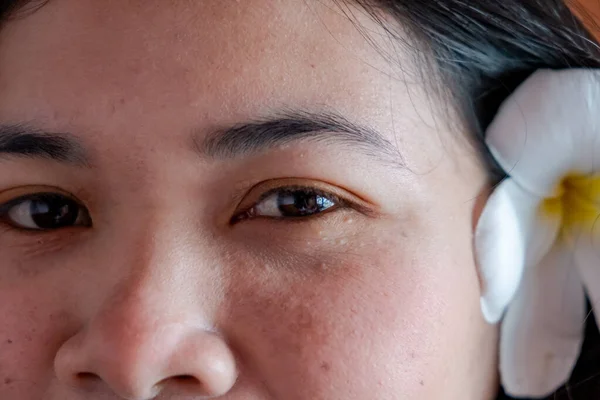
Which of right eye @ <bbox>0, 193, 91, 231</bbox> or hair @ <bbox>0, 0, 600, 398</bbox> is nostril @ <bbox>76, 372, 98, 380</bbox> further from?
hair @ <bbox>0, 0, 600, 398</bbox>

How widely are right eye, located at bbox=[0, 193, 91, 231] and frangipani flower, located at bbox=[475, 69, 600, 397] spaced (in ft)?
1.54

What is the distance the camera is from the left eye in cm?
79

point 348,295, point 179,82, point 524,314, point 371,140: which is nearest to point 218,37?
point 179,82

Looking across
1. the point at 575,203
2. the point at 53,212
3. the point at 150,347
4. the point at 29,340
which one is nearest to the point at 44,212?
the point at 53,212

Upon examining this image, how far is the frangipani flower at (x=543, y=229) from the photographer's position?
0.86 metres

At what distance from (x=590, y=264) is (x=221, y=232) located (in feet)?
1.56

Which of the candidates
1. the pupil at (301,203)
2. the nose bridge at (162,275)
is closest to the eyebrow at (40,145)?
the nose bridge at (162,275)

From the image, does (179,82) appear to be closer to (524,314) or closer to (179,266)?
(179,266)

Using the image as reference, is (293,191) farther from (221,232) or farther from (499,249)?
(499,249)

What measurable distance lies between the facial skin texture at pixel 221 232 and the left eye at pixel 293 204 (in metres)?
0.01

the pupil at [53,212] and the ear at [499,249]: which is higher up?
the pupil at [53,212]

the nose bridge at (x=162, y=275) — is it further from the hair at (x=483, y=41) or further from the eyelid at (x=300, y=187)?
the hair at (x=483, y=41)

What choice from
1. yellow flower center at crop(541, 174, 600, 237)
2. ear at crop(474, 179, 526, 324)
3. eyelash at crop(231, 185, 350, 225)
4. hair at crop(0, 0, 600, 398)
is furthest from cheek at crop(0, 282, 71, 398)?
yellow flower center at crop(541, 174, 600, 237)

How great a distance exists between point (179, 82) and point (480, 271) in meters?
0.41
